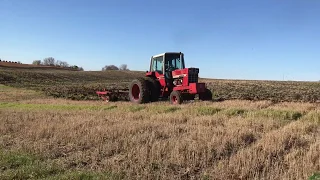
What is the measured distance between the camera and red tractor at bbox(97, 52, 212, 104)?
53.6ft

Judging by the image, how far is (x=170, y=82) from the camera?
1781 centimetres

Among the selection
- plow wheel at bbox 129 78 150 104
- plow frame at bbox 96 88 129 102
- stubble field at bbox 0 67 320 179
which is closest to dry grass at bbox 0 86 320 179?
stubble field at bbox 0 67 320 179

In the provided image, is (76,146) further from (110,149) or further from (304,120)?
(304,120)

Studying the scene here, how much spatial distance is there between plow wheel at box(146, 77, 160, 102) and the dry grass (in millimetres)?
6012

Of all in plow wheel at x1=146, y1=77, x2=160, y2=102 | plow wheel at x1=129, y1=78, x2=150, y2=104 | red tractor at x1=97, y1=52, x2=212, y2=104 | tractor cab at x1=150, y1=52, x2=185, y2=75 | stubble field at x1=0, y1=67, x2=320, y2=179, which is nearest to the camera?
stubble field at x1=0, y1=67, x2=320, y2=179

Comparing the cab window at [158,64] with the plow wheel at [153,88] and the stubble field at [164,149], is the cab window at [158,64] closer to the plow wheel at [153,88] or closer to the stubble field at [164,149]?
the plow wheel at [153,88]

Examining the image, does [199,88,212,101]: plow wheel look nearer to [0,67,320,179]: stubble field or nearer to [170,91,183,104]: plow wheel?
[170,91,183,104]: plow wheel

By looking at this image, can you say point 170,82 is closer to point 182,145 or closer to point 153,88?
point 153,88

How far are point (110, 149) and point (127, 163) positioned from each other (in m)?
1.10

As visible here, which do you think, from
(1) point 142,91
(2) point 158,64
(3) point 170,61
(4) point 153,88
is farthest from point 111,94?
(3) point 170,61

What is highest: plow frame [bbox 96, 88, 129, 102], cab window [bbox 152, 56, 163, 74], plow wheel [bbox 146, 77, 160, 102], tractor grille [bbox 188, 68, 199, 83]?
cab window [bbox 152, 56, 163, 74]

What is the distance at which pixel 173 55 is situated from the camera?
1762 centimetres

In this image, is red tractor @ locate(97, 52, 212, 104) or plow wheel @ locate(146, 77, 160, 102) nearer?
red tractor @ locate(97, 52, 212, 104)

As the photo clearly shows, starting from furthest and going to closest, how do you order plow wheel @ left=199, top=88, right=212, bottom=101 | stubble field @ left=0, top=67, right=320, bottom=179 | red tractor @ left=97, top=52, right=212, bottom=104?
plow wheel @ left=199, top=88, right=212, bottom=101 < red tractor @ left=97, top=52, right=212, bottom=104 < stubble field @ left=0, top=67, right=320, bottom=179
